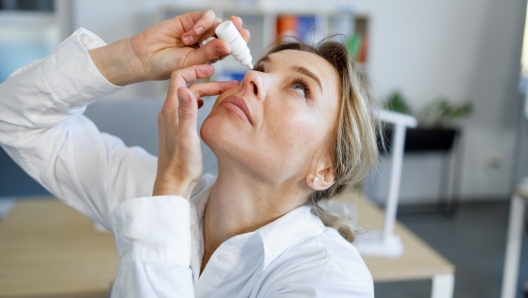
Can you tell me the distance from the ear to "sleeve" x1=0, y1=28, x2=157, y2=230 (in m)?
0.42

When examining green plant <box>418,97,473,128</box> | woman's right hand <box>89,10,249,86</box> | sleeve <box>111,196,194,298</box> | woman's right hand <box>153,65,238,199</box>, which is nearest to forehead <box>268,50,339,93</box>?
woman's right hand <box>89,10,249,86</box>

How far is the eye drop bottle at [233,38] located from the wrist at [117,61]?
23cm

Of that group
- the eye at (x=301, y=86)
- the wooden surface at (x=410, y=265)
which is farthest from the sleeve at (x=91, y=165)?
the wooden surface at (x=410, y=265)

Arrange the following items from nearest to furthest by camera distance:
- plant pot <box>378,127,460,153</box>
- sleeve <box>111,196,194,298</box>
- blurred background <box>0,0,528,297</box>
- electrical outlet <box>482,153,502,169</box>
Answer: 1. sleeve <box>111,196,194,298</box>
2. blurred background <box>0,0,528,297</box>
3. plant pot <box>378,127,460,153</box>
4. electrical outlet <box>482,153,502,169</box>

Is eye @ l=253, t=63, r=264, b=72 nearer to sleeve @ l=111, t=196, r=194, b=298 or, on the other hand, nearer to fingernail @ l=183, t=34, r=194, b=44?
fingernail @ l=183, t=34, r=194, b=44

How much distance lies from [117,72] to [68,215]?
36.4 inches

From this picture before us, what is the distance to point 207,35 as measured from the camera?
100cm

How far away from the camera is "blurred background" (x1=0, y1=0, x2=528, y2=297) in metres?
3.60

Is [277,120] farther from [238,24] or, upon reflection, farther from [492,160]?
[492,160]

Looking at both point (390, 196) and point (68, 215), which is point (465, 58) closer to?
point (390, 196)

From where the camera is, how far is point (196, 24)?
956 millimetres

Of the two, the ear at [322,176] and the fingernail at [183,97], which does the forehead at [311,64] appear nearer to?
the ear at [322,176]

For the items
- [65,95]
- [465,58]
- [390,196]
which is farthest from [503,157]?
[65,95]

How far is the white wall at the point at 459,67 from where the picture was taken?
4.12 meters
